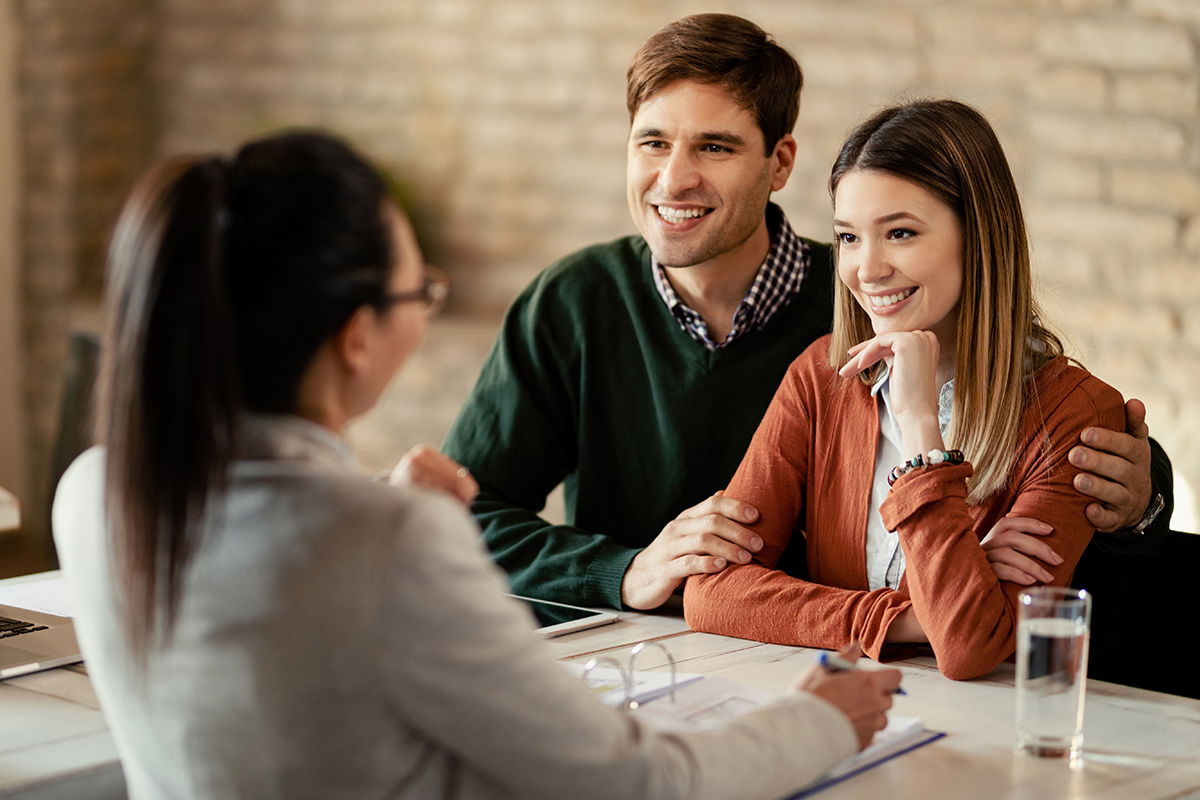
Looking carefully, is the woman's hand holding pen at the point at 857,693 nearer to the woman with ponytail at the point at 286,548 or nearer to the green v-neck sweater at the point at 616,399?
the woman with ponytail at the point at 286,548

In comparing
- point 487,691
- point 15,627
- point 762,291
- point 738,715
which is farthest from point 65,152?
point 487,691

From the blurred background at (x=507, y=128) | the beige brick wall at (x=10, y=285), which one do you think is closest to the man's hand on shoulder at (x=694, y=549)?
the blurred background at (x=507, y=128)

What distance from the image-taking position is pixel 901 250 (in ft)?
5.54

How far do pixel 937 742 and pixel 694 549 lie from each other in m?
0.50

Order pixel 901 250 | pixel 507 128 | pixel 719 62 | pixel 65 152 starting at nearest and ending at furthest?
pixel 901 250
pixel 719 62
pixel 507 128
pixel 65 152

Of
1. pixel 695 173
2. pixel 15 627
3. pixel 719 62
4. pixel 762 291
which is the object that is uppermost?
pixel 719 62

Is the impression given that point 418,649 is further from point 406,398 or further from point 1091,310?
point 406,398

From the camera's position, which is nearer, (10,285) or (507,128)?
(507,128)

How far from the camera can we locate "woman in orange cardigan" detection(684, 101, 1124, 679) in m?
1.52

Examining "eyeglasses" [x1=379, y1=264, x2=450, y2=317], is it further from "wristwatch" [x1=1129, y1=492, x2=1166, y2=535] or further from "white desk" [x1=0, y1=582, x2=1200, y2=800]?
"wristwatch" [x1=1129, y1=492, x2=1166, y2=535]

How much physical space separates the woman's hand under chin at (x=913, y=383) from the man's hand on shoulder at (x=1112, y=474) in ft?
0.53

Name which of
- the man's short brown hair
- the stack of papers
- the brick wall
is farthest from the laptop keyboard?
the brick wall

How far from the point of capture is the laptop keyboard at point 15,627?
158cm

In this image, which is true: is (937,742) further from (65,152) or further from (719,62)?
(65,152)
